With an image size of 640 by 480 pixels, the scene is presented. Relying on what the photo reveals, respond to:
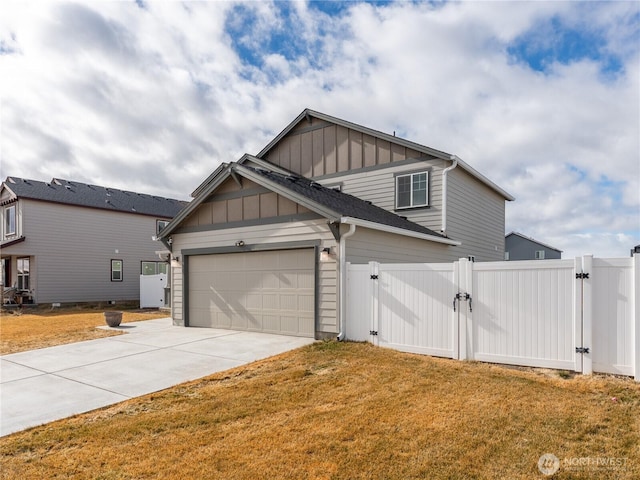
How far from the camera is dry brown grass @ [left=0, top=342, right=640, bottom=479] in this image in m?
3.21

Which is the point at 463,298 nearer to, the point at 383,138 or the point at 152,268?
the point at 383,138

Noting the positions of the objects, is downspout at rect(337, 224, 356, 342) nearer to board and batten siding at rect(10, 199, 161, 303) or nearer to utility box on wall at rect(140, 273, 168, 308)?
utility box on wall at rect(140, 273, 168, 308)

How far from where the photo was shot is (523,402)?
15.0ft

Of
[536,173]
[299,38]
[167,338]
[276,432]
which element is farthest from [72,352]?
[536,173]

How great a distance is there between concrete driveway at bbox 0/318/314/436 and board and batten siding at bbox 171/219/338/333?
95 centimetres

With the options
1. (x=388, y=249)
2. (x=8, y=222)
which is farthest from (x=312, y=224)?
(x=8, y=222)

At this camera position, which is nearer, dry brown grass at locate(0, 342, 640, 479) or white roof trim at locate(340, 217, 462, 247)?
dry brown grass at locate(0, 342, 640, 479)

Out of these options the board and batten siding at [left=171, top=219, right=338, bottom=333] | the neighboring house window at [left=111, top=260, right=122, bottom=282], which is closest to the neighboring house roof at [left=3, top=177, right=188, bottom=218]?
the neighboring house window at [left=111, top=260, right=122, bottom=282]

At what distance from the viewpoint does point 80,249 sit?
2120 centimetres

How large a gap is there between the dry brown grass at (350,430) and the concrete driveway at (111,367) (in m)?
0.53

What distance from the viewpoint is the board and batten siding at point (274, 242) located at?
27.9 ft

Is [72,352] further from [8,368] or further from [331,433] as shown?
[331,433]

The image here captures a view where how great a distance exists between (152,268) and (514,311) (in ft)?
74.7

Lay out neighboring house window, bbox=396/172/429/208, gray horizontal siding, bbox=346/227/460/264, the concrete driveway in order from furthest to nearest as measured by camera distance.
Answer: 1. neighboring house window, bbox=396/172/429/208
2. gray horizontal siding, bbox=346/227/460/264
3. the concrete driveway
